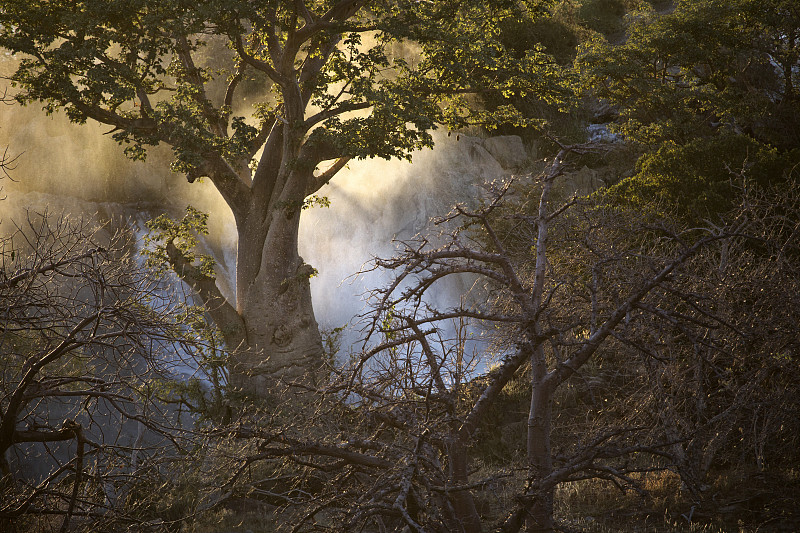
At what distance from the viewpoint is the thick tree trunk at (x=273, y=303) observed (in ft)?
39.4

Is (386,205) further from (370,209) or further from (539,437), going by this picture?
(539,437)

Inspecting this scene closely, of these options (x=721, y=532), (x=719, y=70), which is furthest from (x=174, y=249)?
(x=719, y=70)

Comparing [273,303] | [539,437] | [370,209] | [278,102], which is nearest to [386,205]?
[370,209]

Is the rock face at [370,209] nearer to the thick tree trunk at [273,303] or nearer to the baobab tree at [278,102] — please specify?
the baobab tree at [278,102]

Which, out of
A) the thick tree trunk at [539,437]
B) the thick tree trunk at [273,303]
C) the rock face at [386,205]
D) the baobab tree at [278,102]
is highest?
the rock face at [386,205]

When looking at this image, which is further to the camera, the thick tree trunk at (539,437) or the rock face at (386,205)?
the rock face at (386,205)

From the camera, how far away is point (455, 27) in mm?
12438

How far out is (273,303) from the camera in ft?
39.7

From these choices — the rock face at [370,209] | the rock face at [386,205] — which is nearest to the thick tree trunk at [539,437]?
the rock face at [370,209]

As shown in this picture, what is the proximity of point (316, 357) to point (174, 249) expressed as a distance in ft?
9.88

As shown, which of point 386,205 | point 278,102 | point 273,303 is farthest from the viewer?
point 386,205

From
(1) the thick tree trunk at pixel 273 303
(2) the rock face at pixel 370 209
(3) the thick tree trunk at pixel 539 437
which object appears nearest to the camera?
(3) the thick tree trunk at pixel 539 437

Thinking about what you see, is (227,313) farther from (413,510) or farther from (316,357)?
(413,510)

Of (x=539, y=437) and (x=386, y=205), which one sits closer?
(x=539, y=437)
